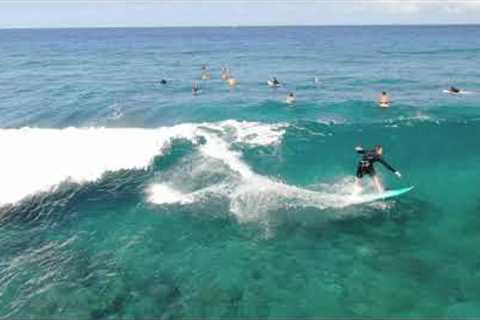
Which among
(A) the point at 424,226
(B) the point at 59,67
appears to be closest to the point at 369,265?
(A) the point at 424,226

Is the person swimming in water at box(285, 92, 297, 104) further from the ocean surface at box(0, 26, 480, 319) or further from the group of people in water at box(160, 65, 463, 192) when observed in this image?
the ocean surface at box(0, 26, 480, 319)

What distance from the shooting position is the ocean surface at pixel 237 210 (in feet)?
52.4

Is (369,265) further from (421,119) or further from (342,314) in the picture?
(421,119)

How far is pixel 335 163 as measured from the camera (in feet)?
91.2

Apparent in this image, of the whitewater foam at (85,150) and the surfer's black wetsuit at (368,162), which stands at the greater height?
the surfer's black wetsuit at (368,162)

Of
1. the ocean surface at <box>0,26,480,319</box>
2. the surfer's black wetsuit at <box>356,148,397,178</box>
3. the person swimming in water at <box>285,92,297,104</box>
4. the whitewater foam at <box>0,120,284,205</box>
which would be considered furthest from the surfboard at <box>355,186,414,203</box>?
the person swimming in water at <box>285,92,297,104</box>

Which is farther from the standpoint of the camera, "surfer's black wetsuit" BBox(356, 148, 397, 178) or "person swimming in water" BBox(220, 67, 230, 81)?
"person swimming in water" BBox(220, 67, 230, 81)

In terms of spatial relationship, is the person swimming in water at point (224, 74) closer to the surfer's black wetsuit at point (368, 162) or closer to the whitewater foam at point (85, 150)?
the whitewater foam at point (85, 150)

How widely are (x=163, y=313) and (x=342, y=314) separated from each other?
6.35 meters

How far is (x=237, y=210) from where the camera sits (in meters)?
21.6

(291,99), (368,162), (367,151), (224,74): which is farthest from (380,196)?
(224,74)

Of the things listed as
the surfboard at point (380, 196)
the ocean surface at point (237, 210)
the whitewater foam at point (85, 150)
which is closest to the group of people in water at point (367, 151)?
the surfboard at point (380, 196)

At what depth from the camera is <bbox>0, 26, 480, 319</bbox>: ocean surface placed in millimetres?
15969

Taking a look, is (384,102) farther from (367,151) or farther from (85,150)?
(85,150)
